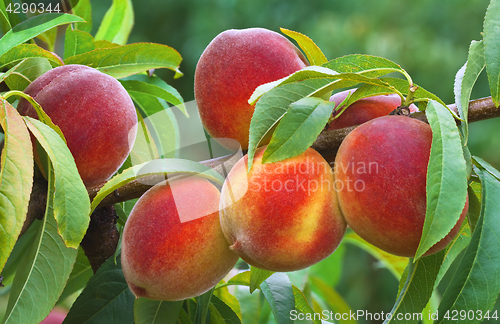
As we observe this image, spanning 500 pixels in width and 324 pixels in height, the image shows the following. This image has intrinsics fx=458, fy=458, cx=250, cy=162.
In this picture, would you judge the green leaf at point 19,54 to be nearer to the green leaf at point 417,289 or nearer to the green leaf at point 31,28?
the green leaf at point 31,28

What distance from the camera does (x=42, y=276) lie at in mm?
395

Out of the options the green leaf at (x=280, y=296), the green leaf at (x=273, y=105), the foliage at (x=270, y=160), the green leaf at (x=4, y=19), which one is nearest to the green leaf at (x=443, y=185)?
the foliage at (x=270, y=160)

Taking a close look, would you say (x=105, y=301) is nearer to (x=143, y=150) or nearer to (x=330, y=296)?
(x=143, y=150)

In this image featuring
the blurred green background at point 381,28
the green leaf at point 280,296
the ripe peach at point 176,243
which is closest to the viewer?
the ripe peach at point 176,243

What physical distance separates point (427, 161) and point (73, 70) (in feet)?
1.13

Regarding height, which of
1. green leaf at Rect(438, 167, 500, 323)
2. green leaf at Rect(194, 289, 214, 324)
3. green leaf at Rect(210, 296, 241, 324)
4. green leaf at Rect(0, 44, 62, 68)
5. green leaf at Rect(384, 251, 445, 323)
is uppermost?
green leaf at Rect(0, 44, 62, 68)

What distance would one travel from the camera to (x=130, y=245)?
412mm

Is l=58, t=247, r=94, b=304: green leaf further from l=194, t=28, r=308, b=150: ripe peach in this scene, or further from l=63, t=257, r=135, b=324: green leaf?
l=194, t=28, r=308, b=150: ripe peach

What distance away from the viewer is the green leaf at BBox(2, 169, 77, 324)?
0.38 m

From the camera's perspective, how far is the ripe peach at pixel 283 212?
0.37m

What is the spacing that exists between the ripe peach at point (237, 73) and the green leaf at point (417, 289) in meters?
0.20

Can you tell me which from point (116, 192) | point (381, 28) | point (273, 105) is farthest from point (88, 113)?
point (381, 28)

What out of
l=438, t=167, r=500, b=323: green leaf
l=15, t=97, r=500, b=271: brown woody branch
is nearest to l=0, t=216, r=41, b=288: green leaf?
l=15, t=97, r=500, b=271: brown woody branch

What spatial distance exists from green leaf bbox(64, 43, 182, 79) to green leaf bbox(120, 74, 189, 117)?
0.05 m
